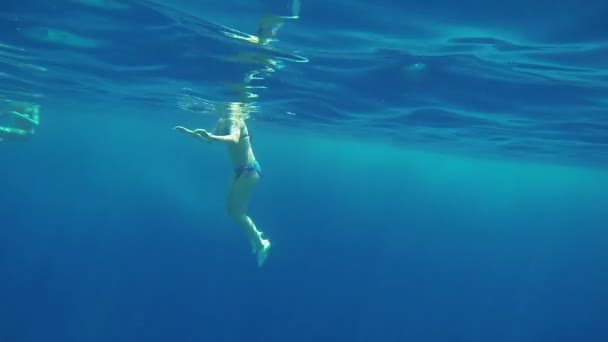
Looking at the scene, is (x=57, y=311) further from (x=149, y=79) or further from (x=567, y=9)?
(x=567, y=9)

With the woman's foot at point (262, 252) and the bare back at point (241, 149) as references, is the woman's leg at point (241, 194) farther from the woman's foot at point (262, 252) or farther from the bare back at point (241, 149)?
the woman's foot at point (262, 252)

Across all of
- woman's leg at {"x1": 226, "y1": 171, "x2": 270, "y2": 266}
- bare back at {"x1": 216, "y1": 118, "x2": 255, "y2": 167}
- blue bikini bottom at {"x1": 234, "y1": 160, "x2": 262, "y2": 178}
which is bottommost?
woman's leg at {"x1": 226, "y1": 171, "x2": 270, "y2": 266}

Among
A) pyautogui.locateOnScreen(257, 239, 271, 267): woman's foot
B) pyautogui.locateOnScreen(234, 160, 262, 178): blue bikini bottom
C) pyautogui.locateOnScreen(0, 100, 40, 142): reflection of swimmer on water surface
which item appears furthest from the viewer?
pyautogui.locateOnScreen(0, 100, 40, 142): reflection of swimmer on water surface

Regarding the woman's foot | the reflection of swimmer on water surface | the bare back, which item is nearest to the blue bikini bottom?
the bare back

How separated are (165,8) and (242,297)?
3132cm

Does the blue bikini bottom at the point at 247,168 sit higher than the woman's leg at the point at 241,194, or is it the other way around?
the blue bikini bottom at the point at 247,168

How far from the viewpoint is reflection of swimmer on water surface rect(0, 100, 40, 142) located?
66.8 feet

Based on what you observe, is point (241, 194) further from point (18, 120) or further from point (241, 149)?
point (18, 120)

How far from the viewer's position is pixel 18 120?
29734mm

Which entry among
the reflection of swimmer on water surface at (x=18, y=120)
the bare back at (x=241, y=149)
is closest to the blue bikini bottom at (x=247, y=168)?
the bare back at (x=241, y=149)

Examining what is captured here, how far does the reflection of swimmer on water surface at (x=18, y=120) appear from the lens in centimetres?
2038

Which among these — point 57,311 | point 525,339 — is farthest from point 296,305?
point 525,339

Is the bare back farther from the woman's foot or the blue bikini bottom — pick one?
the woman's foot

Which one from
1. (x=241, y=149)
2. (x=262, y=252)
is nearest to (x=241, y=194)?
(x=241, y=149)
